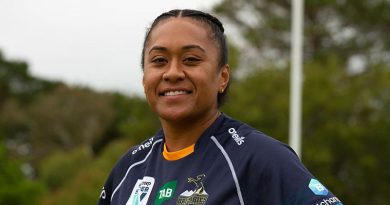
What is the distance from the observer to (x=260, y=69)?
26297 mm

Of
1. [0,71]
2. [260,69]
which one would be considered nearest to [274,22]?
[260,69]

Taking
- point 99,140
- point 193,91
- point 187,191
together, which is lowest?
point 99,140

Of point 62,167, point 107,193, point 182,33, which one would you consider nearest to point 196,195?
point 182,33

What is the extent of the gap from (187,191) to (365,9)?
29.4 meters

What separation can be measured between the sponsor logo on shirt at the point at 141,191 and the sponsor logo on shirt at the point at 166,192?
2.5 inches

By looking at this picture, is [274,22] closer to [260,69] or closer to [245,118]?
[260,69]

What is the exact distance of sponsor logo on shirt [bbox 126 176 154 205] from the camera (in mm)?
3170

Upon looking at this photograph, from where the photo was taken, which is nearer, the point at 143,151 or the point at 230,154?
the point at 230,154

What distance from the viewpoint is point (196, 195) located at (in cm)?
296

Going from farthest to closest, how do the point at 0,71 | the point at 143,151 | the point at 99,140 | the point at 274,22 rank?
the point at 0,71 < the point at 99,140 < the point at 274,22 < the point at 143,151

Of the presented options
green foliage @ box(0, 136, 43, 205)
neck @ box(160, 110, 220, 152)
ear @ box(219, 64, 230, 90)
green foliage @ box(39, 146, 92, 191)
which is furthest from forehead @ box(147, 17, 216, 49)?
green foliage @ box(39, 146, 92, 191)

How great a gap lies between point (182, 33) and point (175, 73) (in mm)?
144

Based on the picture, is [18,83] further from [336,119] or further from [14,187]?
[336,119]

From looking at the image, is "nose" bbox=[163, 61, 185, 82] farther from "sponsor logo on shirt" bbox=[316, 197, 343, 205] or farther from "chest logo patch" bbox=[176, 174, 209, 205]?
"sponsor logo on shirt" bbox=[316, 197, 343, 205]
